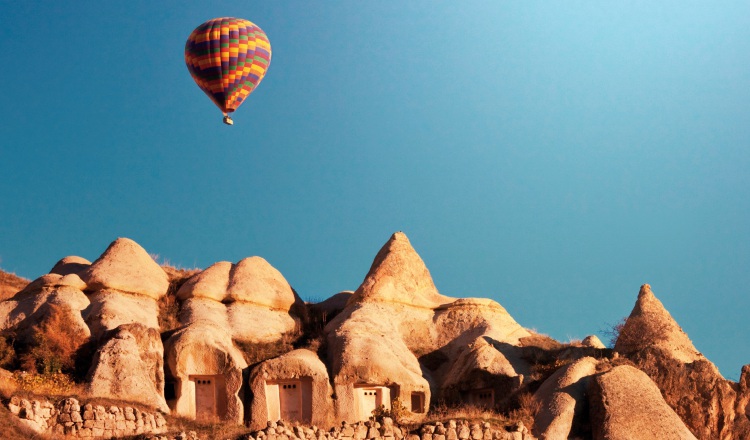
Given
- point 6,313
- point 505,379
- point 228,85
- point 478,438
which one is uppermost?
point 228,85

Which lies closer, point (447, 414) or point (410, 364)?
point (447, 414)

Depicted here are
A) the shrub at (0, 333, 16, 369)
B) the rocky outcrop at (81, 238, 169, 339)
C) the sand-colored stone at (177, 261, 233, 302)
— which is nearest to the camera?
the shrub at (0, 333, 16, 369)

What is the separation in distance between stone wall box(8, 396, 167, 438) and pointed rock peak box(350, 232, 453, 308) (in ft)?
37.1

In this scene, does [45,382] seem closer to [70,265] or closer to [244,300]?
[244,300]

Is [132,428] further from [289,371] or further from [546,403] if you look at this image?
[546,403]

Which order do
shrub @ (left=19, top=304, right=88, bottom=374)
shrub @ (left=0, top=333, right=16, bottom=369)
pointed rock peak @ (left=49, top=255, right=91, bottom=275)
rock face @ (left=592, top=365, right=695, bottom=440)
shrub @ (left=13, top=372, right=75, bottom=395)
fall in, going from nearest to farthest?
shrub @ (left=13, top=372, right=75, bottom=395), rock face @ (left=592, top=365, right=695, bottom=440), shrub @ (left=19, top=304, right=88, bottom=374), shrub @ (left=0, top=333, right=16, bottom=369), pointed rock peak @ (left=49, top=255, right=91, bottom=275)

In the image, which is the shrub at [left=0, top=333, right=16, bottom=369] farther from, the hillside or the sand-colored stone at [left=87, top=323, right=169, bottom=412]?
the sand-colored stone at [left=87, top=323, right=169, bottom=412]

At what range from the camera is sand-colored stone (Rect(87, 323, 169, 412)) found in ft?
97.8

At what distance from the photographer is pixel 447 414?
31938 mm

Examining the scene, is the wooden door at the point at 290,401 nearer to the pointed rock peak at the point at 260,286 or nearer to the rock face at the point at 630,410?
the pointed rock peak at the point at 260,286

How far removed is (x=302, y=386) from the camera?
32.3 metres

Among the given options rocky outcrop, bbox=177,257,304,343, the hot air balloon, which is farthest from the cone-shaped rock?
the hot air balloon

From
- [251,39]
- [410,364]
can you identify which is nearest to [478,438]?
[410,364]

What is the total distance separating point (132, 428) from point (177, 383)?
412 cm
